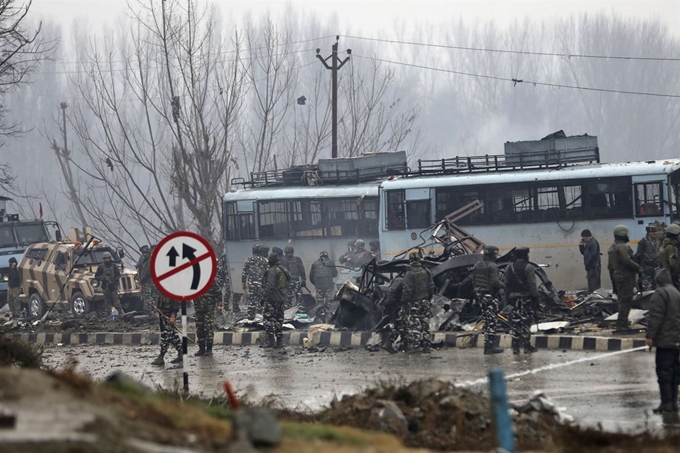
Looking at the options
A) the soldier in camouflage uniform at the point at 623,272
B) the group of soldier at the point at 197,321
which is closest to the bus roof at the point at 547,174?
the soldier in camouflage uniform at the point at 623,272

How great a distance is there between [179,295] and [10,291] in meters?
21.1

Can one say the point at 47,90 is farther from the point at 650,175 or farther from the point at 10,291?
the point at 650,175

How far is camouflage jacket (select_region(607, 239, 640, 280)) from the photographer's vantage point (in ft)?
57.5

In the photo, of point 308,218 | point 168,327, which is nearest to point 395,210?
point 308,218

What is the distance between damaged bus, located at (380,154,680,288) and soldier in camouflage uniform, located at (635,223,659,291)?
2.82 metres

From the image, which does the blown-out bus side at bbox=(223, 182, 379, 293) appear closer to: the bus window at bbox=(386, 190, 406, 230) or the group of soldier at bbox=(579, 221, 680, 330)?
the bus window at bbox=(386, 190, 406, 230)

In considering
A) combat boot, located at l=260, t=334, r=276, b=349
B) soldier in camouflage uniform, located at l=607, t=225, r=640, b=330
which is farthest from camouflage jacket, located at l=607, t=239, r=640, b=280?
combat boot, located at l=260, t=334, r=276, b=349

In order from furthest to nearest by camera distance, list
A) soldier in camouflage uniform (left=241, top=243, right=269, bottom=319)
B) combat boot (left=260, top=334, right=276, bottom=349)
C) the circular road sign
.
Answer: soldier in camouflage uniform (left=241, top=243, right=269, bottom=319)
combat boot (left=260, top=334, right=276, bottom=349)
the circular road sign

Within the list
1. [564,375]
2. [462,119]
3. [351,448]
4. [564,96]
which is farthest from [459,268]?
[462,119]

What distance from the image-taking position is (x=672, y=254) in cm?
1688

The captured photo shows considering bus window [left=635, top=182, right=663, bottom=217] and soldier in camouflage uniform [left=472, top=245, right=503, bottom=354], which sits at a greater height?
bus window [left=635, top=182, right=663, bottom=217]

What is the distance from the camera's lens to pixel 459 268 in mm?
19641

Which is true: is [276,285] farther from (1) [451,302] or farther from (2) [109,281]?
(2) [109,281]

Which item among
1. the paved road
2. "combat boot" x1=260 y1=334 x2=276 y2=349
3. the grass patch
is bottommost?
the paved road
